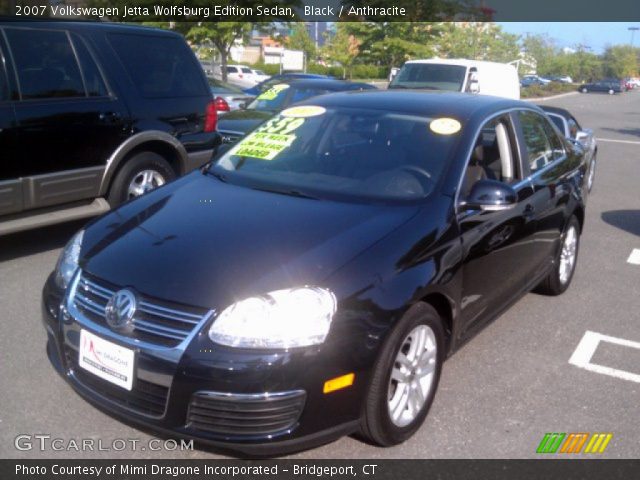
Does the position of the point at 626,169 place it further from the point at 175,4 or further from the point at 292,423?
the point at 175,4

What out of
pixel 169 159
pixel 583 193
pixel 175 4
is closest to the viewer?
pixel 583 193

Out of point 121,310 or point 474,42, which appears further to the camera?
point 474,42

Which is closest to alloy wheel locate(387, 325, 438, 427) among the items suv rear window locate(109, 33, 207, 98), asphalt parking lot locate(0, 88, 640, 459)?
asphalt parking lot locate(0, 88, 640, 459)

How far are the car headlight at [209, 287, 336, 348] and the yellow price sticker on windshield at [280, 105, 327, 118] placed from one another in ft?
6.53

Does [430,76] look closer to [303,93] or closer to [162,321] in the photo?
[303,93]

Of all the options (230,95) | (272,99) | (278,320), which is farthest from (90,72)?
(230,95)

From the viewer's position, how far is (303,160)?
423 cm

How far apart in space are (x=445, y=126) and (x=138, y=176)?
3.47 meters

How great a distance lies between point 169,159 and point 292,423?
4592mm

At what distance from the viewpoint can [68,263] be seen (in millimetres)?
3430

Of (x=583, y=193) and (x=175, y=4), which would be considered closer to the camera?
(x=583, y=193)

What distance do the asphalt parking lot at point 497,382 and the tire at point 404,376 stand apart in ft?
0.45
